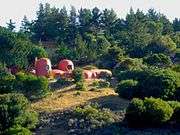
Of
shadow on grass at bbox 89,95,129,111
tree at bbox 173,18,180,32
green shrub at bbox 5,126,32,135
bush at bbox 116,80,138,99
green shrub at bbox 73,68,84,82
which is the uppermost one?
tree at bbox 173,18,180,32

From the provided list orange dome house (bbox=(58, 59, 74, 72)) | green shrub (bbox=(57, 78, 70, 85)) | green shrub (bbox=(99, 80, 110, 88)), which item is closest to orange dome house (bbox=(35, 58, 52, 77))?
orange dome house (bbox=(58, 59, 74, 72))

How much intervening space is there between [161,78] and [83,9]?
52.5 meters

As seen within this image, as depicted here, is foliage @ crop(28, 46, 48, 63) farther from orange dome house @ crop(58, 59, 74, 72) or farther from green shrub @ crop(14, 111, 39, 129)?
green shrub @ crop(14, 111, 39, 129)

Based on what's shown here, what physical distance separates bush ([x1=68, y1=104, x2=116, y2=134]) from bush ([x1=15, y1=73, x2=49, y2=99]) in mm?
7621

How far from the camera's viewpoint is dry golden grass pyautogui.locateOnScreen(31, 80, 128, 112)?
5069cm

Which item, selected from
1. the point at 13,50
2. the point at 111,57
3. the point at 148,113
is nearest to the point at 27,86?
the point at 148,113

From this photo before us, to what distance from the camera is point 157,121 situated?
142 feet

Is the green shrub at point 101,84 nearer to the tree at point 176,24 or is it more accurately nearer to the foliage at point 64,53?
the foliage at point 64,53

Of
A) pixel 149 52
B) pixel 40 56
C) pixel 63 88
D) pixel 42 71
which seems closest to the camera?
pixel 63 88

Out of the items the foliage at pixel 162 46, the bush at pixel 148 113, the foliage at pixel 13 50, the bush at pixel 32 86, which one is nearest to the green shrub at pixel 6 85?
the bush at pixel 32 86

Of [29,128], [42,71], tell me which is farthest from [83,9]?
[29,128]

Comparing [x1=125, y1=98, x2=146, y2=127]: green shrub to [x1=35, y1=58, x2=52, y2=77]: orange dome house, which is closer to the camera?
[x1=125, y1=98, x2=146, y2=127]: green shrub

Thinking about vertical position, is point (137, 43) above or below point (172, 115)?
above

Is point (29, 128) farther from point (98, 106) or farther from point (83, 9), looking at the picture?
point (83, 9)
